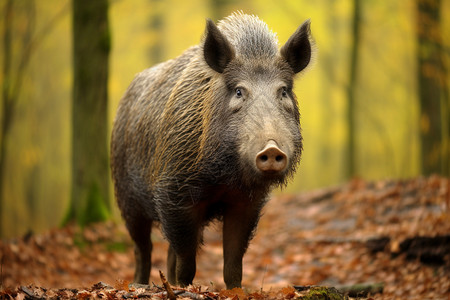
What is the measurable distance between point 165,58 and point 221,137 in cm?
2177

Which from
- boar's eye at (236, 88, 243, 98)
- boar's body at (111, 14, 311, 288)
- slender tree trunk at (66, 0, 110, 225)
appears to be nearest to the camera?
boar's body at (111, 14, 311, 288)

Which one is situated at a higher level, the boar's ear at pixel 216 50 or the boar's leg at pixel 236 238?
the boar's ear at pixel 216 50

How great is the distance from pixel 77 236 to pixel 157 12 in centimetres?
1681

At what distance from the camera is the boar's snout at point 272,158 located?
12.0 ft

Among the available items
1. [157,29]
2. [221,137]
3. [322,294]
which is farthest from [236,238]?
[157,29]

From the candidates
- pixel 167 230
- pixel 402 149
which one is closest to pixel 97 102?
pixel 167 230

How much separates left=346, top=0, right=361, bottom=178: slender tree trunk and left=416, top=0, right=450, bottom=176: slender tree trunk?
8.61 ft

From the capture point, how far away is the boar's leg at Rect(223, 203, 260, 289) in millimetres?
5016

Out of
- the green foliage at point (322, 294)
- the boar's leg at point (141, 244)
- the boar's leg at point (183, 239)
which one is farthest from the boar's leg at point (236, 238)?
the boar's leg at point (141, 244)

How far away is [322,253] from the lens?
8.35 metres

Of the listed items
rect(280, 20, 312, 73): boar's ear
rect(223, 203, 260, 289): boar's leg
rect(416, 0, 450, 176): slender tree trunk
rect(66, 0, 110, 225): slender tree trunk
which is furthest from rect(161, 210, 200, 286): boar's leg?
rect(416, 0, 450, 176): slender tree trunk

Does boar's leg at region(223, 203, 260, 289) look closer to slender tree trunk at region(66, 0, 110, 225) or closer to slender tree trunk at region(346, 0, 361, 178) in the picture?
slender tree trunk at region(66, 0, 110, 225)

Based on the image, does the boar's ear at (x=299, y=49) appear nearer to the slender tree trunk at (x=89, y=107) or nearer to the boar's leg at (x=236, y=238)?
the boar's leg at (x=236, y=238)

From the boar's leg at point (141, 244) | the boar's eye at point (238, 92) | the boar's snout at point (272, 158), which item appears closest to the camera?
the boar's snout at point (272, 158)
